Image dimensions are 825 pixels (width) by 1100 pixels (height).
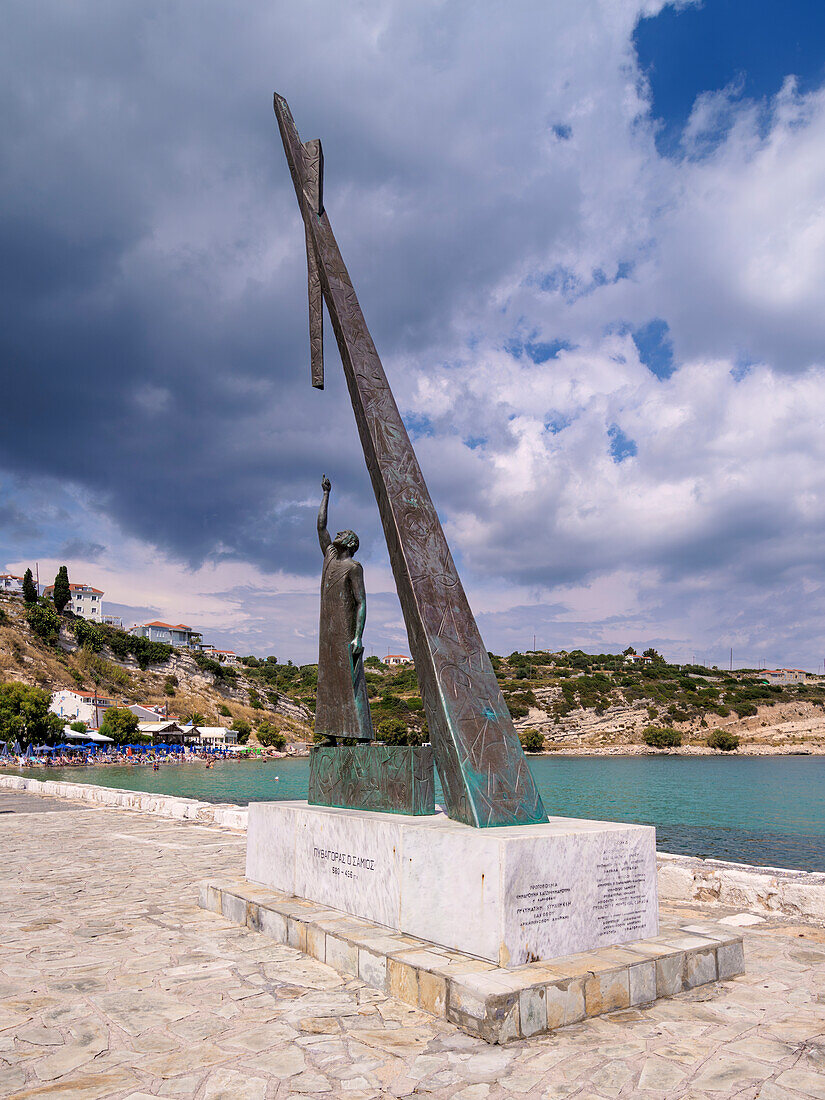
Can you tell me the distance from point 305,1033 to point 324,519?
4485 mm

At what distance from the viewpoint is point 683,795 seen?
35906mm

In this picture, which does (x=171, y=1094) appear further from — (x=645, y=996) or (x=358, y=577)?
(x=358, y=577)

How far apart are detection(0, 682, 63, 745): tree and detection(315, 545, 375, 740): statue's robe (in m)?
53.1

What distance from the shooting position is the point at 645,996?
13.6 ft

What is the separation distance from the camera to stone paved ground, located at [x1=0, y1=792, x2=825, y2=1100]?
312cm

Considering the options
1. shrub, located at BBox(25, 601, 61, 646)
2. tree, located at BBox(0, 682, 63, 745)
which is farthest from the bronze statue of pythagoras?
shrub, located at BBox(25, 601, 61, 646)

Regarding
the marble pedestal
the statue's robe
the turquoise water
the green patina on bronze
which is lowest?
the turquoise water

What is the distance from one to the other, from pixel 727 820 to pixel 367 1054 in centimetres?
2556

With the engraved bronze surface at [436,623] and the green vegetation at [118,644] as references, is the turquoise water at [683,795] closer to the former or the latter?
the engraved bronze surface at [436,623]

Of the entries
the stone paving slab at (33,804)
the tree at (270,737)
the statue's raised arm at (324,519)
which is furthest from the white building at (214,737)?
the statue's raised arm at (324,519)

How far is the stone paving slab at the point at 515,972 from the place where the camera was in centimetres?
Result: 367

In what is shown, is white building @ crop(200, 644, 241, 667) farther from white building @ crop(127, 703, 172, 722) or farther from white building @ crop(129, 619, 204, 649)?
white building @ crop(127, 703, 172, 722)

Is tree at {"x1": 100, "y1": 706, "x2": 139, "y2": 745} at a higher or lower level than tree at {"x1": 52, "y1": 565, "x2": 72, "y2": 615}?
lower

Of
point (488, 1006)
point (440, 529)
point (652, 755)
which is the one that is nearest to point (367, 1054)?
point (488, 1006)
